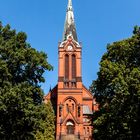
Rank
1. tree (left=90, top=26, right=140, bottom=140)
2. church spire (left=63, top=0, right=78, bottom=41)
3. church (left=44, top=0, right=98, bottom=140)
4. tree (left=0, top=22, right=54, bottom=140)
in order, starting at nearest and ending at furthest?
tree (left=0, top=22, right=54, bottom=140), tree (left=90, top=26, right=140, bottom=140), church (left=44, top=0, right=98, bottom=140), church spire (left=63, top=0, right=78, bottom=41)

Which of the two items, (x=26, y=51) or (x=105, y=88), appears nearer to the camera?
(x=26, y=51)

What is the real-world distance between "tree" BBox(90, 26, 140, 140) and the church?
35.7m

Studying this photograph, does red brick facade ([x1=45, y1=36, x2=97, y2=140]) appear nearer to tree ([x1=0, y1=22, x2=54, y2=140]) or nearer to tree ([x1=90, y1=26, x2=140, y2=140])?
tree ([x1=90, y1=26, x2=140, y2=140])

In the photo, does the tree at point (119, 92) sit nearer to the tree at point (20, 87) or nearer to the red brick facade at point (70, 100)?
the tree at point (20, 87)

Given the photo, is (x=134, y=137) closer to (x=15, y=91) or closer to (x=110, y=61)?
(x=110, y=61)

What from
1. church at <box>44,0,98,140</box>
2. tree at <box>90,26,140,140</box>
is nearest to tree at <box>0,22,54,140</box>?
tree at <box>90,26,140,140</box>

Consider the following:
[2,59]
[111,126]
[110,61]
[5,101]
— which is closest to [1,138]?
[5,101]

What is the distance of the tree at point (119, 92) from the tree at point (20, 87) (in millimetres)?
4658

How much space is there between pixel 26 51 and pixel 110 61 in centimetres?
695

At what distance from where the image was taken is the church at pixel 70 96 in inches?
2613

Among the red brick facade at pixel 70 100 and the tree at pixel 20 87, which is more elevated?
the red brick facade at pixel 70 100

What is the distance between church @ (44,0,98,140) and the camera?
66.4 metres

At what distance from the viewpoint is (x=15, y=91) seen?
24.4 meters

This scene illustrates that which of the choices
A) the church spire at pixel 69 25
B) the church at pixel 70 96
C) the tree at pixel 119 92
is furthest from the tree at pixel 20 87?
the church spire at pixel 69 25
